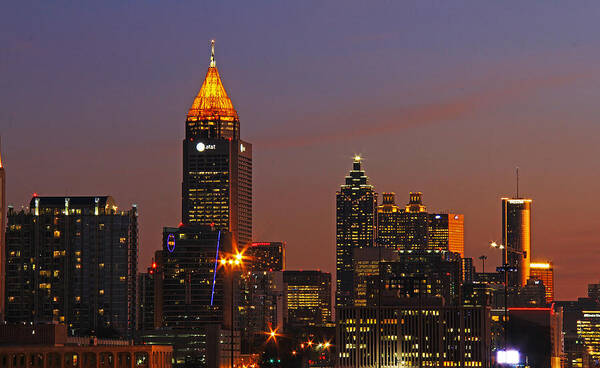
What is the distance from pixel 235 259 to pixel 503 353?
5611 cm

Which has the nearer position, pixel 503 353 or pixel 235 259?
pixel 235 259

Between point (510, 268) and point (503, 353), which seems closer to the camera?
point (510, 268)

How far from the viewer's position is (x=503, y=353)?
7333 inches

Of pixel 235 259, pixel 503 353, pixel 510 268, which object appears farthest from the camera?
pixel 503 353

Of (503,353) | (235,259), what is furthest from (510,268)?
(235,259)

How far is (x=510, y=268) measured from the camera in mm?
174750

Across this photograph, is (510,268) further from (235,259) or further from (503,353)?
(235,259)

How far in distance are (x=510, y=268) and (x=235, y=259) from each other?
44990 millimetres

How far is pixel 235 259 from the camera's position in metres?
141

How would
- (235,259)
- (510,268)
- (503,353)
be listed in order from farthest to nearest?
(503,353) < (510,268) < (235,259)

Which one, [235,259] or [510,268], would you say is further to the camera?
[510,268]
